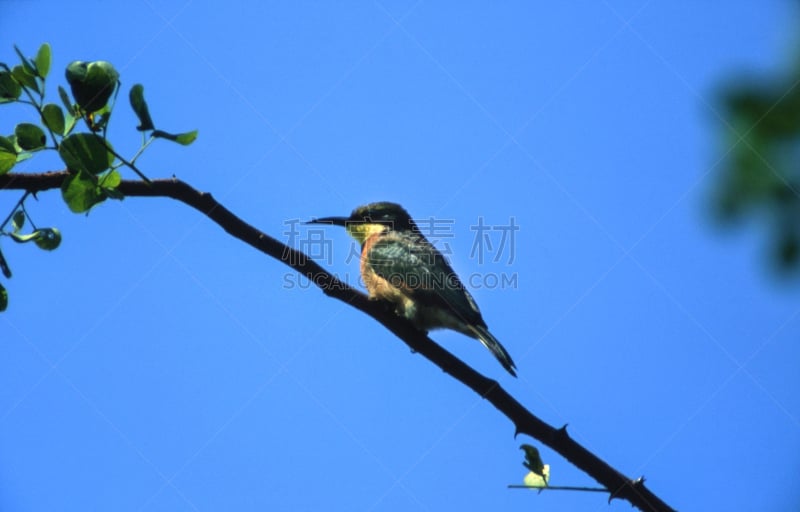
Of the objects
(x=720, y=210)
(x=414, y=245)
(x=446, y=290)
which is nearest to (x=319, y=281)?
(x=720, y=210)

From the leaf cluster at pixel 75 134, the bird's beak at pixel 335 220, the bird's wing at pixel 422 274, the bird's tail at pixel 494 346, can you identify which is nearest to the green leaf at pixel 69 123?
the leaf cluster at pixel 75 134

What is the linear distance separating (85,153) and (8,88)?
446mm

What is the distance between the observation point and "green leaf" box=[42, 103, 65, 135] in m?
2.34

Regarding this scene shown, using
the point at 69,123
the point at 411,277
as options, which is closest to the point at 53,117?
the point at 69,123

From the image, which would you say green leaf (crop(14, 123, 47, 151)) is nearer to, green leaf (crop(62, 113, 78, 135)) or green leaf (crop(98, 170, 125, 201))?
green leaf (crop(62, 113, 78, 135))

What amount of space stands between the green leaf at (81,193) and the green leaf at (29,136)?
0.21 meters

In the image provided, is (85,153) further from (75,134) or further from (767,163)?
(767,163)

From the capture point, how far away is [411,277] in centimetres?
538

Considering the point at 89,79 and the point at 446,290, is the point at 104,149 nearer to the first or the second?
the point at 89,79

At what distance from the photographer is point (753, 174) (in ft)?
4.43

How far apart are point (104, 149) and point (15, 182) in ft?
1.24

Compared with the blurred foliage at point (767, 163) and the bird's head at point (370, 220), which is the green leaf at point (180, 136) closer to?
the blurred foliage at point (767, 163)

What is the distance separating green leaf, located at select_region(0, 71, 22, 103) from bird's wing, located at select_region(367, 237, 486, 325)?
10.1ft

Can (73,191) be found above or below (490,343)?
below
